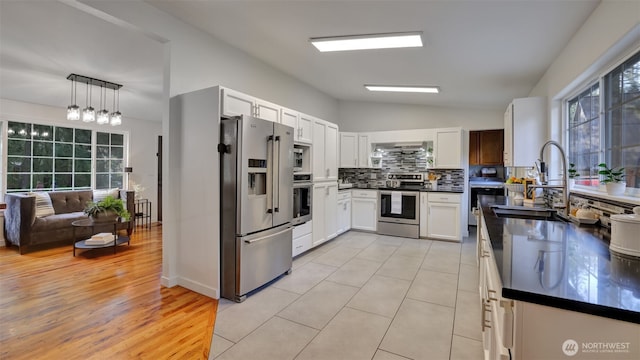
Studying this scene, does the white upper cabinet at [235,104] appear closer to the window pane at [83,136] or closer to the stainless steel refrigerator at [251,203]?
the stainless steel refrigerator at [251,203]

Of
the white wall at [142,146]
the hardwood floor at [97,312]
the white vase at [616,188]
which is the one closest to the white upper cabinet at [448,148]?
the white vase at [616,188]

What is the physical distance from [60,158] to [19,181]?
0.68 metres

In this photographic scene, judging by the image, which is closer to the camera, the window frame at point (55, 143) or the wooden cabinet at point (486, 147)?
the window frame at point (55, 143)

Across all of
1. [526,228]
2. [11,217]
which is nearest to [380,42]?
[526,228]

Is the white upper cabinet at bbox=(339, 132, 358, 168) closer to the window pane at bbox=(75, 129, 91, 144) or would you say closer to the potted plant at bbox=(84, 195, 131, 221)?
the potted plant at bbox=(84, 195, 131, 221)

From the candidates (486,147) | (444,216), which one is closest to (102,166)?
(444,216)

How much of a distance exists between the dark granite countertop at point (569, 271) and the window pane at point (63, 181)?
678 centimetres

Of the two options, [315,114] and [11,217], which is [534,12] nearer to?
[315,114]

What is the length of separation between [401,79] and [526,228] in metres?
2.85

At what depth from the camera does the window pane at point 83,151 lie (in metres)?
5.48

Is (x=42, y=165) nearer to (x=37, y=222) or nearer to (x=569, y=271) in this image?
(x=37, y=222)

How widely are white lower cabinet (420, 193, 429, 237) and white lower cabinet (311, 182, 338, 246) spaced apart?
59.4 inches

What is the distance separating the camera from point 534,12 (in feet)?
6.79

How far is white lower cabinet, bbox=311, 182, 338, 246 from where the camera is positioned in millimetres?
4266
